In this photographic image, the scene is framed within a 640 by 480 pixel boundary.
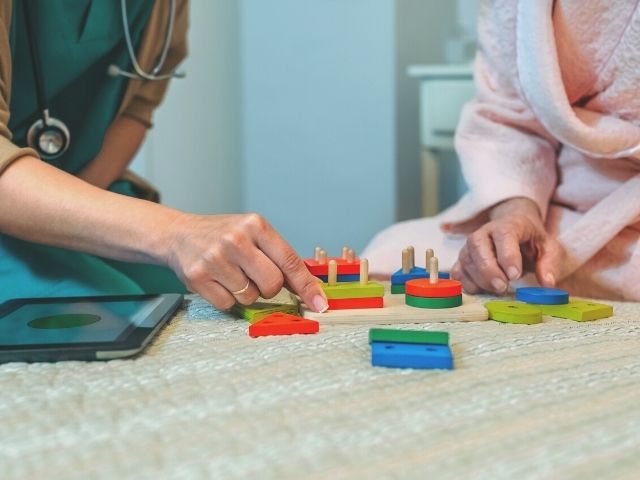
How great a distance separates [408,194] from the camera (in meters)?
1.94

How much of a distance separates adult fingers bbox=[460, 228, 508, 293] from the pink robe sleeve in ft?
0.42

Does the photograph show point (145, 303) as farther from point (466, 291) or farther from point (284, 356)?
point (466, 291)

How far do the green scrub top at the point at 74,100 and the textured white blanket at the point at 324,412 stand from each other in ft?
0.88

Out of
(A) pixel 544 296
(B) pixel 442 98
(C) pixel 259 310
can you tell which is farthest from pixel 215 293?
(B) pixel 442 98

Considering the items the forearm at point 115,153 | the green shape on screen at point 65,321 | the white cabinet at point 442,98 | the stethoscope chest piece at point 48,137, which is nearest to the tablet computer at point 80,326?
the green shape on screen at point 65,321

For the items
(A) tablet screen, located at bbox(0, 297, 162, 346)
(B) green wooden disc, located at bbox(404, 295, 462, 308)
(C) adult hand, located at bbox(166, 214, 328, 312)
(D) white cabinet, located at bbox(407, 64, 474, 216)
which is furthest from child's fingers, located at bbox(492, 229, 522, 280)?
(D) white cabinet, located at bbox(407, 64, 474, 216)

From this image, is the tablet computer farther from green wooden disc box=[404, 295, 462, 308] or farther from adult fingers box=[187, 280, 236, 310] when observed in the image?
green wooden disc box=[404, 295, 462, 308]

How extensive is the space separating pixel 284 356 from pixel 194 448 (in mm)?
155

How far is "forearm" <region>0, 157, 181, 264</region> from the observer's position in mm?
665

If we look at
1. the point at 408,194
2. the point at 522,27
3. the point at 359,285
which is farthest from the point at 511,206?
the point at 408,194

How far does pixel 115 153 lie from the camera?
105 cm

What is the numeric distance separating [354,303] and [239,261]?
99mm

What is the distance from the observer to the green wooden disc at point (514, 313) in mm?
632

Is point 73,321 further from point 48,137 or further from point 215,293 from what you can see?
point 48,137
